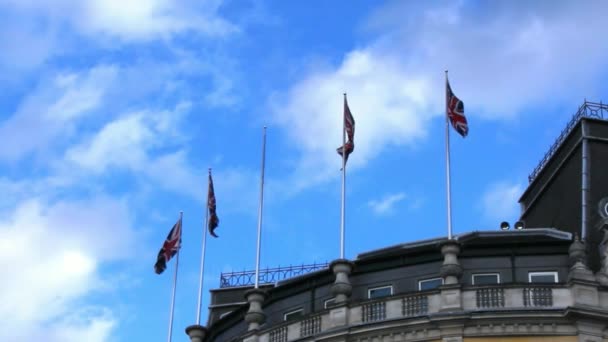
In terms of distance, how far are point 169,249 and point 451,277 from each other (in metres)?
16.9

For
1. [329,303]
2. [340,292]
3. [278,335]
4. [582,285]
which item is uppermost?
[340,292]

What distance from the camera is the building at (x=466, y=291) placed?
44.8 metres

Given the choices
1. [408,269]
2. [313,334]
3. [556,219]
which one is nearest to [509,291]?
[408,269]

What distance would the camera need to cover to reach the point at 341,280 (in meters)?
49.0

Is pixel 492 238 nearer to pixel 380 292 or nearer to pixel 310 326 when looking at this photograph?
pixel 380 292

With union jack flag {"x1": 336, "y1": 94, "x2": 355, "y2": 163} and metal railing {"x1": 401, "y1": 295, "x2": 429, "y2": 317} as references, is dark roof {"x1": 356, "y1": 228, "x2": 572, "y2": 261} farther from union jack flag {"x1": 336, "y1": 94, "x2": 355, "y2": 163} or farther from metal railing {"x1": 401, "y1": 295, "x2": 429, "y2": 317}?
union jack flag {"x1": 336, "y1": 94, "x2": 355, "y2": 163}

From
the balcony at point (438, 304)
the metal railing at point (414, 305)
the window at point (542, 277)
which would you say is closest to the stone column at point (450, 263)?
the balcony at point (438, 304)

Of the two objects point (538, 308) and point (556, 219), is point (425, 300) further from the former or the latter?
point (556, 219)

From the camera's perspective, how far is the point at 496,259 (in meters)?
48.4

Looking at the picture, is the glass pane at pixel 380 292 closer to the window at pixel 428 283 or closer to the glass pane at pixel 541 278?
the window at pixel 428 283

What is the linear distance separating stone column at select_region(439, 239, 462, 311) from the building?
4 cm

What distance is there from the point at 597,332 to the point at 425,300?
691 centimetres

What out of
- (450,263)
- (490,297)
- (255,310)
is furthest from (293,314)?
(490,297)

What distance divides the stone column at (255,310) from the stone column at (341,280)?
4015mm
